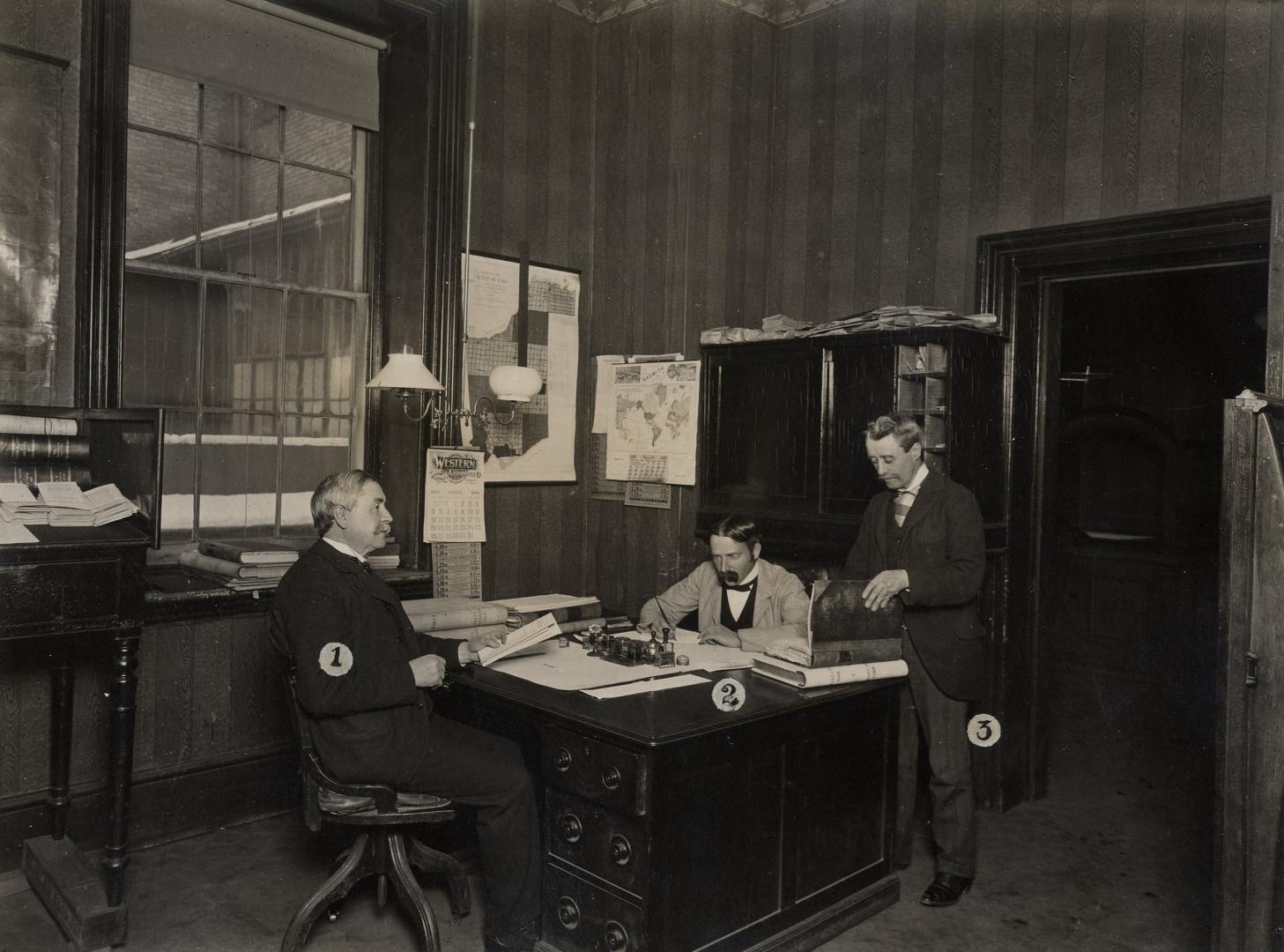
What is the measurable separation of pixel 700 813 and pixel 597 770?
31 centimetres

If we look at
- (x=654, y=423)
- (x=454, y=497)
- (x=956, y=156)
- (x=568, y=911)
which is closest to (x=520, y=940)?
(x=568, y=911)

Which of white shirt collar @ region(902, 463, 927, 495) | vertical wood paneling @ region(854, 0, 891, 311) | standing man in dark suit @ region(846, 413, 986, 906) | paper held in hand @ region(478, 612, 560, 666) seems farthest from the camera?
vertical wood paneling @ region(854, 0, 891, 311)

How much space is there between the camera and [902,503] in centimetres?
380

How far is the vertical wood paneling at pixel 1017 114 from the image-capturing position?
423cm

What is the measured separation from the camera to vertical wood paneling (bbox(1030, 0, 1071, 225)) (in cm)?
412

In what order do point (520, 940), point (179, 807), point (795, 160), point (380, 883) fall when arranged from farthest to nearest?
point (795, 160)
point (179, 807)
point (380, 883)
point (520, 940)

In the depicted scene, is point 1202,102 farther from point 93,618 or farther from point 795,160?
point 93,618

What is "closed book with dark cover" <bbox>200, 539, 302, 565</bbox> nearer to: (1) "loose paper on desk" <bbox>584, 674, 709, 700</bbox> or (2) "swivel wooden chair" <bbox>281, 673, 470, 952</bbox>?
(2) "swivel wooden chair" <bbox>281, 673, 470, 952</bbox>

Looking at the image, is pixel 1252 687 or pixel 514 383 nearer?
pixel 1252 687

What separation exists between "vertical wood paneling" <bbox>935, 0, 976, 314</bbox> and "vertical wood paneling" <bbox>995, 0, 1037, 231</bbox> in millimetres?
158

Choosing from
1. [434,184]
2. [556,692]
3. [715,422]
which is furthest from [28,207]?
[715,422]

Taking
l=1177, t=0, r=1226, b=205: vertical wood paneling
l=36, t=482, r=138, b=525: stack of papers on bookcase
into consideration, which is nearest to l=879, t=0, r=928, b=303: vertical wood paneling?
l=1177, t=0, r=1226, b=205: vertical wood paneling

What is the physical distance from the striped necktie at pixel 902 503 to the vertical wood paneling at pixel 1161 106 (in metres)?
1.45

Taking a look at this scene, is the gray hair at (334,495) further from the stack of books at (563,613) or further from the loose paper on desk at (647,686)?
the stack of books at (563,613)
